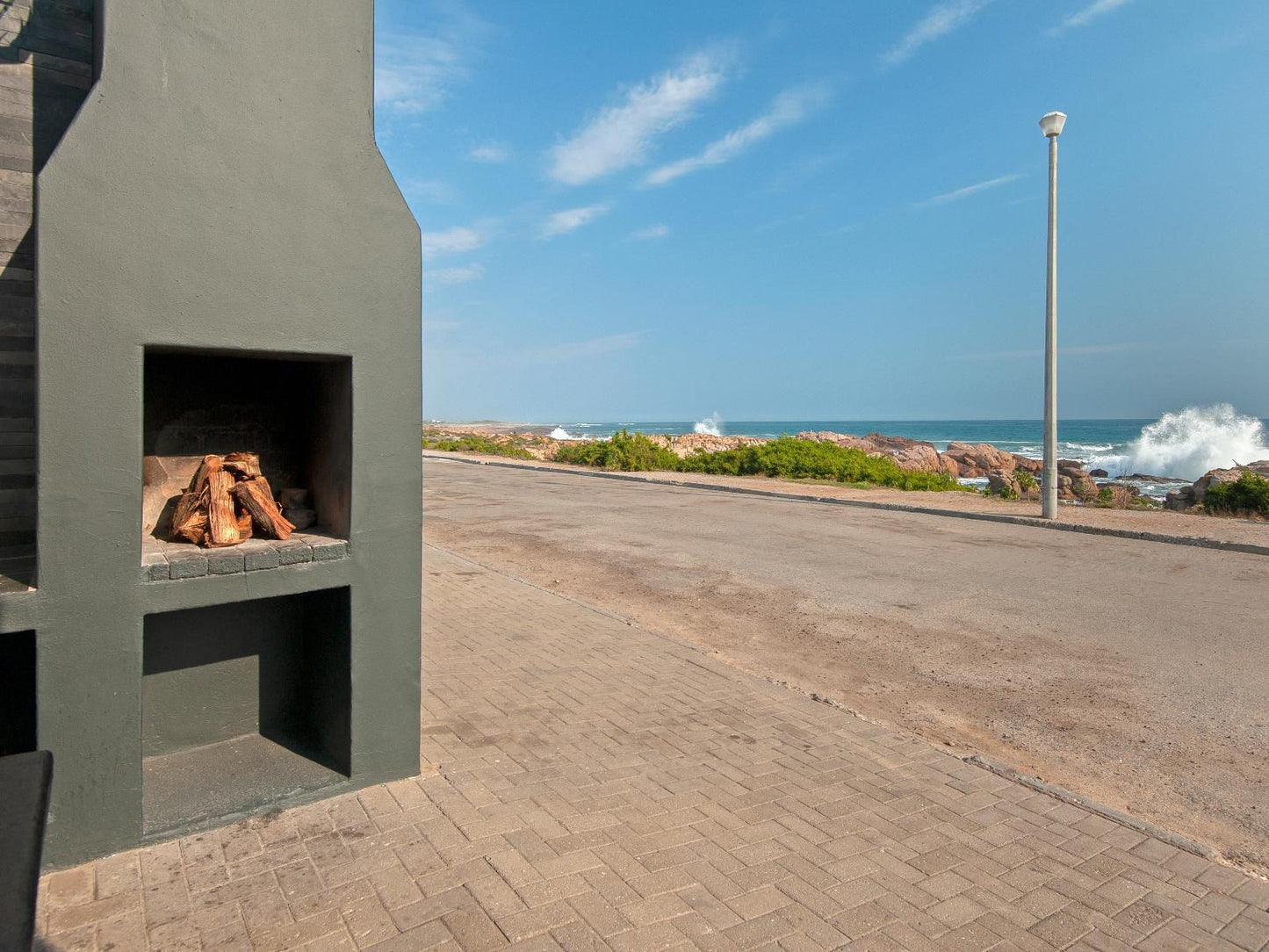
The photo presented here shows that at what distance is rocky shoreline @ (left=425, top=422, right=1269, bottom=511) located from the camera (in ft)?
66.7

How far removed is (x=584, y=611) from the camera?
26.4 feet

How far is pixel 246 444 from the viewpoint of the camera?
14.9 feet

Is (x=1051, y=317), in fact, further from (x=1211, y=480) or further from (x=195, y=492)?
(x=195, y=492)

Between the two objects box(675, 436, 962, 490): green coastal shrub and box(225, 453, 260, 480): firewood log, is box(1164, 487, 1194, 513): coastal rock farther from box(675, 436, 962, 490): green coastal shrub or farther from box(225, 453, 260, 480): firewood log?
box(225, 453, 260, 480): firewood log

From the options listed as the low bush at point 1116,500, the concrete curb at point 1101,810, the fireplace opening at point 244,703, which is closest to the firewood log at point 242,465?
the fireplace opening at point 244,703

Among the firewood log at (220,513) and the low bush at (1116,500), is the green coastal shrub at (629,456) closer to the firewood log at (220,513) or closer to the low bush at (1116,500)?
the low bush at (1116,500)

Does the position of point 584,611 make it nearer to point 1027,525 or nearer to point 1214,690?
point 1214,690

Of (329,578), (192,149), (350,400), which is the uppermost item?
(192,149)

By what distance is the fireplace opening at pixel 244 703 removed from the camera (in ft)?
12.9

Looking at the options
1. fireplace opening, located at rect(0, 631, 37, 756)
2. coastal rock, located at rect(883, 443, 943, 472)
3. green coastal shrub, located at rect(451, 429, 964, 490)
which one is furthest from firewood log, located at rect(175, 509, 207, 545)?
coastal rock, located at rect(883, 443, 943, 472)

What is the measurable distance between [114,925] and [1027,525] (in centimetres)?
1584

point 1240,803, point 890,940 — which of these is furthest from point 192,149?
point 1240,803

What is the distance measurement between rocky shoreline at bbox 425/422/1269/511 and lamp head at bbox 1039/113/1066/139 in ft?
29.6

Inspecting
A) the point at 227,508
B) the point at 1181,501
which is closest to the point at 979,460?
the point at 1181,501
